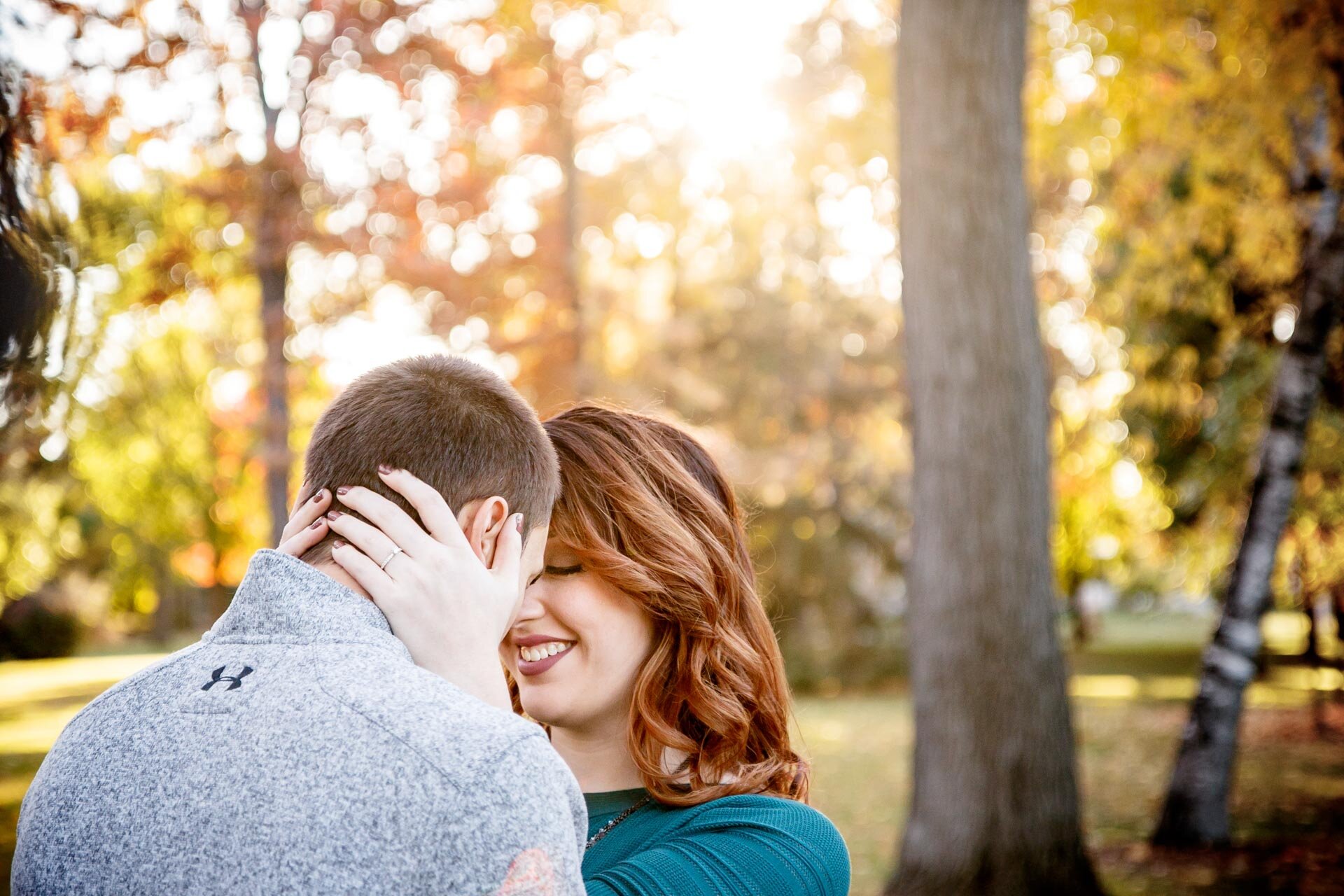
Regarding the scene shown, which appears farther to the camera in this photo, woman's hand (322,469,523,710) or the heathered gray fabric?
woman's hand (322,469,523,710)

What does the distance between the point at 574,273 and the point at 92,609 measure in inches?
969

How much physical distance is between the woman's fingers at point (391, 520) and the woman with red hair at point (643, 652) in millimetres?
740

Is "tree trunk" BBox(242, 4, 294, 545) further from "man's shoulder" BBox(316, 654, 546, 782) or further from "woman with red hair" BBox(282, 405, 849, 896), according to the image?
"man's shoulder" BBox(316, 654, 546, 782)

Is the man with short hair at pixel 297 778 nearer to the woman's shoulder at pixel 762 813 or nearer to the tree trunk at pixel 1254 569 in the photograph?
the woman's shoulder at pixel 762 813

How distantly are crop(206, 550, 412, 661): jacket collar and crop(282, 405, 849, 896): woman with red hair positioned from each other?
2.58 feet

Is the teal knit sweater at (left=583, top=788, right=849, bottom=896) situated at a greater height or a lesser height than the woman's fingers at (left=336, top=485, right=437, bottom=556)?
lesser

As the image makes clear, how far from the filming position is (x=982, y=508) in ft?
19.7

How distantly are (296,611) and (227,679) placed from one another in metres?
0.12

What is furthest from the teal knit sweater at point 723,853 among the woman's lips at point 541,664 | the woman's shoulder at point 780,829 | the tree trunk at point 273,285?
the tree trunk at point 273,285

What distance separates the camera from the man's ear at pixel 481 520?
1610mm

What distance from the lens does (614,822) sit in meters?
2.22

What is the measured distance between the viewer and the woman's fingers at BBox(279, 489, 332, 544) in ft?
5.07

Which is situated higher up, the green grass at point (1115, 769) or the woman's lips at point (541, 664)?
the woman's lips at point (541, 664)

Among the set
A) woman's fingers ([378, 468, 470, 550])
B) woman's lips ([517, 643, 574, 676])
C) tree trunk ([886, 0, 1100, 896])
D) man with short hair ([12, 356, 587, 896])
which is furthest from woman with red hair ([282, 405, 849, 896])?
tree trunk ([886, 0, 1100, 896])
